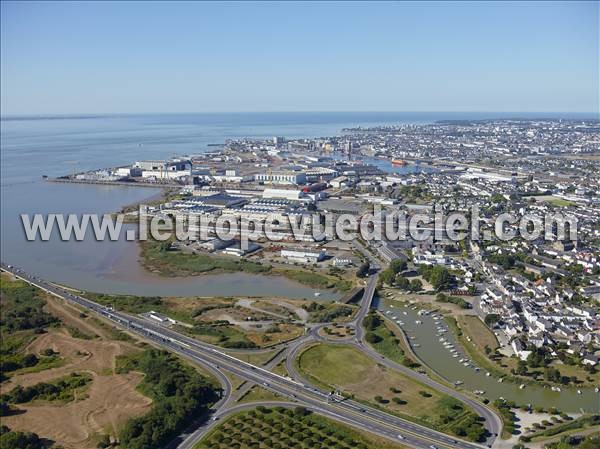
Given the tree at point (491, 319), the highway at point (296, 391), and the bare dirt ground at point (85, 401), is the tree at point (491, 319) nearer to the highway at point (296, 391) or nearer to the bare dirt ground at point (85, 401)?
the highway at point (296, 391)

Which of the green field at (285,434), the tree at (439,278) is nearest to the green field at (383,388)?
the green field at (285,434)

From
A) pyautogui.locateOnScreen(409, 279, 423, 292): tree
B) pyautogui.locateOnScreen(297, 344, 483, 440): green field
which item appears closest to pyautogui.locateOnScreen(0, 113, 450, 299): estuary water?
pyautogui.locateOnScreen(409, 279, 423, 292): tree

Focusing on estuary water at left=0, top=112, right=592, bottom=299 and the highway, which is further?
estuary water at left=0, top=112, right=592, bottom=299

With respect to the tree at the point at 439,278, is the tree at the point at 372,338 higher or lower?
lower

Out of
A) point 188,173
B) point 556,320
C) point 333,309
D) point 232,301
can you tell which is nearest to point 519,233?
point 556,320

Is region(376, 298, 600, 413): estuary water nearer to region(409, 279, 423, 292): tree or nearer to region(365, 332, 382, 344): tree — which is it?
region(365, 332, 382, 344): tree

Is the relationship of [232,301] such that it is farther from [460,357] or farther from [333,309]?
[460,357]

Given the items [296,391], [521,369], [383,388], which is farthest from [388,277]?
[296,391]
